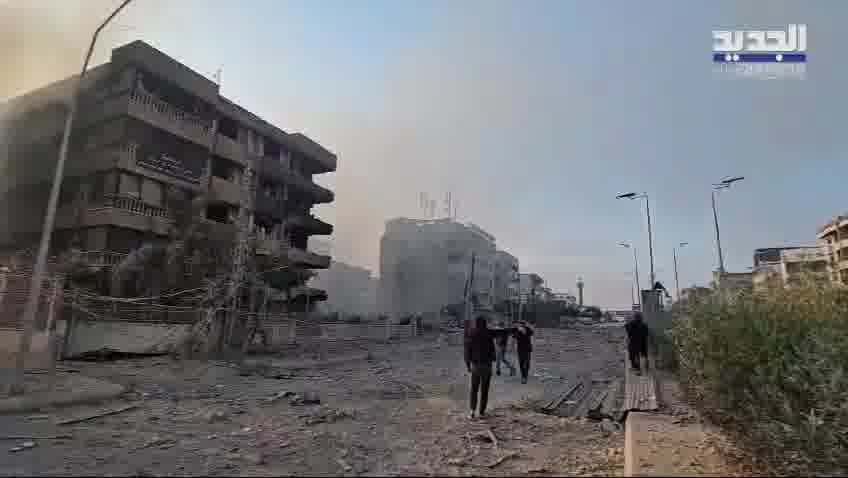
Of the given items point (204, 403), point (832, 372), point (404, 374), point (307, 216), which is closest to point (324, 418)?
point (204, 403)

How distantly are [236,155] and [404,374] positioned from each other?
20.8 meters

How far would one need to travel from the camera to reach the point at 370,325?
3484 cm

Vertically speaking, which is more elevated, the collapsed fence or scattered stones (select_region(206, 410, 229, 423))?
the collapsed fence

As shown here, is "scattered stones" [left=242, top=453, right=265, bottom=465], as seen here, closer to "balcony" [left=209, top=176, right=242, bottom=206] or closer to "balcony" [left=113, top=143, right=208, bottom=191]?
"balcony" [left=113, top=143, right=208, bottom=191]

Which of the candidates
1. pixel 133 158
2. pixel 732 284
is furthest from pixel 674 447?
pixel 133 158

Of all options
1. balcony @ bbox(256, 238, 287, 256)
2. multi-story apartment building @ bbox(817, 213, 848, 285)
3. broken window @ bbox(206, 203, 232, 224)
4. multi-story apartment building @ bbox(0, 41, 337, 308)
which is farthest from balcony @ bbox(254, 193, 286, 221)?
multi-story apartment building @ bbox(817, 213, 848, 285)

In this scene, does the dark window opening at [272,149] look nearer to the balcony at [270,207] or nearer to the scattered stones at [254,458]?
the balcony at [270,207]

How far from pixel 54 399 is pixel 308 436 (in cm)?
557

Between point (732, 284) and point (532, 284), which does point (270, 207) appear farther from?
point (532, 284)

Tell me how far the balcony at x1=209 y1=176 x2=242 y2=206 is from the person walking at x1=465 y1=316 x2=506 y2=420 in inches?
935

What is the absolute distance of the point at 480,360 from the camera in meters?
8.05

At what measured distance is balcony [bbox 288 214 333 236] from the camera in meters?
34.5

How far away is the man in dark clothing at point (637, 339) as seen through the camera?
13.2 meters

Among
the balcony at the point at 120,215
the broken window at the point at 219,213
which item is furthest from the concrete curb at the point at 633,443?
the broken window at the point at 219,213
